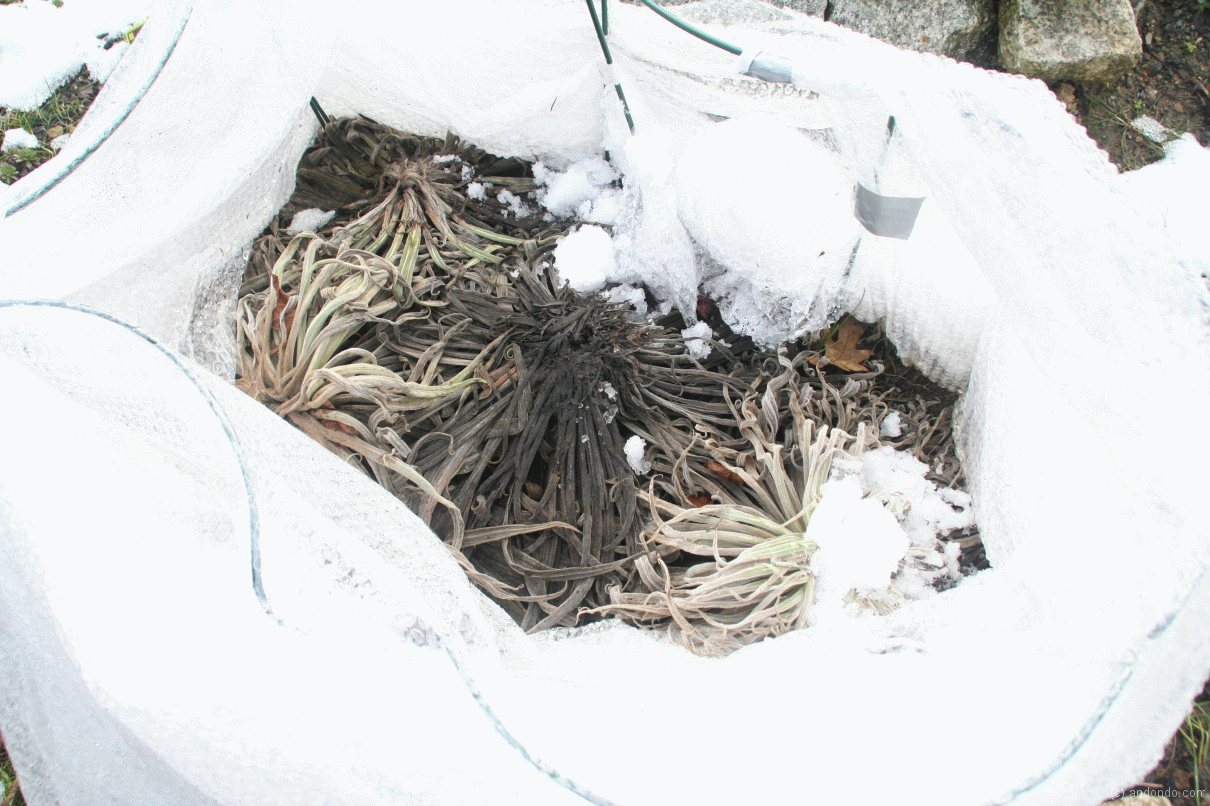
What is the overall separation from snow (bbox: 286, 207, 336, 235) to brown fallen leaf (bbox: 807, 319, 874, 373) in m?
0.88

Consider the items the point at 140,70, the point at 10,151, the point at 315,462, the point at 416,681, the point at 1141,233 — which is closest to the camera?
the point at 416,681

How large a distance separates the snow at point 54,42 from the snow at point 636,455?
1.51 metres

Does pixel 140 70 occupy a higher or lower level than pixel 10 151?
higher

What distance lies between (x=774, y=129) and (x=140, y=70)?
0.89m

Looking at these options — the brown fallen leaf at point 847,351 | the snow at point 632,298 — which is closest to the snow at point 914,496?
the brown fallen leaf at point 847,351

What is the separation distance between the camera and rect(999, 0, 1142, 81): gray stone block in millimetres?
1816

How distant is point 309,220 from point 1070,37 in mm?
1600

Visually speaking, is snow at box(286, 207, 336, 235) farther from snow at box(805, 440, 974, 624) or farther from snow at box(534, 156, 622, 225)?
snow at box(805, 440, 974, 624)

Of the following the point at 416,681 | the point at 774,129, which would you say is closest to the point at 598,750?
the point at 416,681

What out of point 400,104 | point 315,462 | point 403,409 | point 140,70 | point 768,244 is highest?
point 140,70

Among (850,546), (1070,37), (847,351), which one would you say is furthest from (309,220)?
(1070,37)

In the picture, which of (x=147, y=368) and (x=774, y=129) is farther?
(x=774, y=129)

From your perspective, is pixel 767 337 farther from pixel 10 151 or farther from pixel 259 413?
pixel 10 151

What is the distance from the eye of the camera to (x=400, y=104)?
155 cm
